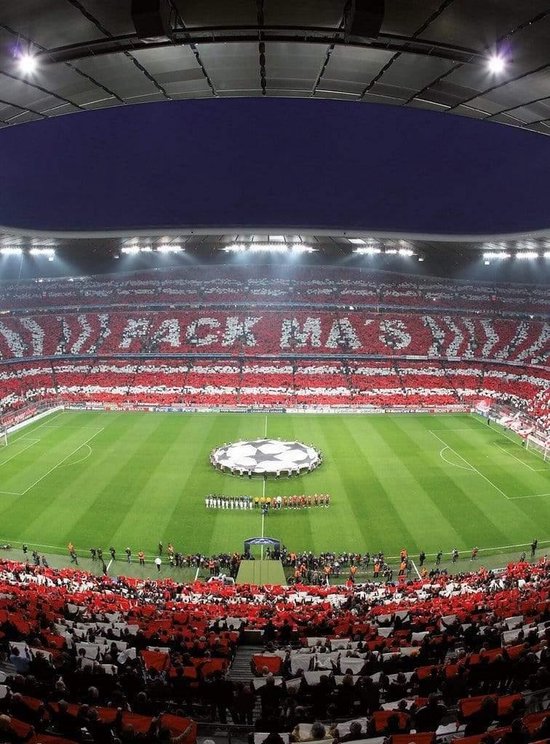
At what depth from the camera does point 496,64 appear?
10008mm

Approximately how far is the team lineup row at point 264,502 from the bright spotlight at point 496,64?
24.2 meters

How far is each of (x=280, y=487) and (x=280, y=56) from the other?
2626cm

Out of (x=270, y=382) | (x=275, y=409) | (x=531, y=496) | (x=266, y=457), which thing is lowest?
(x=531, y=496)

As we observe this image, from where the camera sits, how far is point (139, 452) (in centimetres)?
3941

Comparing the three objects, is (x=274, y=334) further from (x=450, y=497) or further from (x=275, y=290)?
(x=450, y=497)

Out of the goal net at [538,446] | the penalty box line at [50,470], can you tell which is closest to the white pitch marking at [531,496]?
the goal net at [538,446]

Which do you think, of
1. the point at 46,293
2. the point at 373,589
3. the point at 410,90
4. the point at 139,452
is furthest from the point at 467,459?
the point at 46,293

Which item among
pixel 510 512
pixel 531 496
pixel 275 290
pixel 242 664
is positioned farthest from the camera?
pixel 275 290

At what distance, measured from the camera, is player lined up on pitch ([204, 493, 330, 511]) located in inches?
1194

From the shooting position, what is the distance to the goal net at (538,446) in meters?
38.9

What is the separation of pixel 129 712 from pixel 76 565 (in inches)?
725

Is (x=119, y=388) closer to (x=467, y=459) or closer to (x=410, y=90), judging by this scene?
(x=467, y=459)

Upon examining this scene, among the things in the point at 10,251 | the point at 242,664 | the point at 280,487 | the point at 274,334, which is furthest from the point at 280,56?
the point at 10,251

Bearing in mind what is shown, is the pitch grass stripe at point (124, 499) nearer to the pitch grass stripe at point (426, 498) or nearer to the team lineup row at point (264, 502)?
the team lineup row at point (264, 502)
